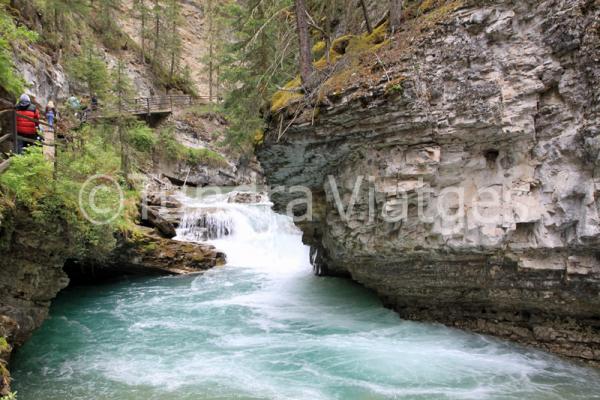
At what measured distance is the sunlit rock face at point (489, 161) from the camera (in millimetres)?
6789

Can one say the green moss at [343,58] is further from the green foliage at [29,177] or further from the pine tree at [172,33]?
the pine tree at [172,33]

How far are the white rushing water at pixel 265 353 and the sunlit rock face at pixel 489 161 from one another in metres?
1.30

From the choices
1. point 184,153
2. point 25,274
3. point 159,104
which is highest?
point 159,104

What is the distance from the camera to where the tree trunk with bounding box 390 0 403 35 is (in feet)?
28.7

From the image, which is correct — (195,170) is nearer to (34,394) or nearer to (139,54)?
(139,54)

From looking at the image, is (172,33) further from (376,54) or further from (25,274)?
(25,274)

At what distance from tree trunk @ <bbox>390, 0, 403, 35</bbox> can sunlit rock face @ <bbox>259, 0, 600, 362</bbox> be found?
Result: 1208 mm

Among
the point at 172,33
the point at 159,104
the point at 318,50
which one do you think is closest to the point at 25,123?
the point at 318,50

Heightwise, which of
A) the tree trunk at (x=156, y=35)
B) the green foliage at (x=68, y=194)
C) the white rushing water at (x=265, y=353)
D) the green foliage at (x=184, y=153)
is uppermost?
the tree trunk at (x=156, y=35)

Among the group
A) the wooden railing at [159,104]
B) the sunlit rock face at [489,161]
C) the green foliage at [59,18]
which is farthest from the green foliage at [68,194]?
the wooden railing at [159,104]

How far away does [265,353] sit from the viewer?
855 cm

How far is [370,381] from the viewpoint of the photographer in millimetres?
7109

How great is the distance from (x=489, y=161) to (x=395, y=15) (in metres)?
3.83

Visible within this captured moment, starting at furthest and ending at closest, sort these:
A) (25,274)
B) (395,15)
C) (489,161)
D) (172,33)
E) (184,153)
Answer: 1. (172,33)
2. (184,153)
3. (395,15)
4. (489,161)
5. (25,274)
